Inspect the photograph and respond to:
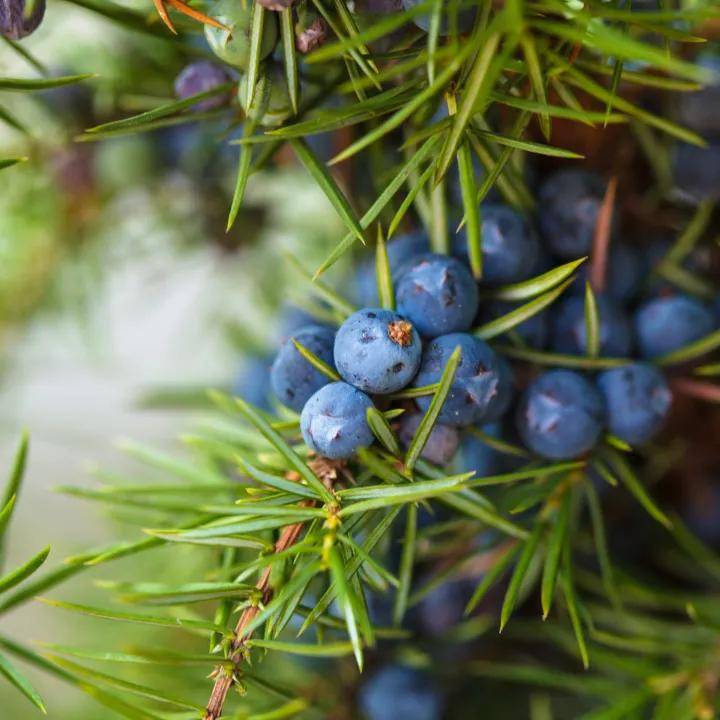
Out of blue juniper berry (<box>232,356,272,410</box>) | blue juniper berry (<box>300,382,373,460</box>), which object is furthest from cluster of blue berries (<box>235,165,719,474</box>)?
blue juniper berry (<box>232,356,272,410</box>)

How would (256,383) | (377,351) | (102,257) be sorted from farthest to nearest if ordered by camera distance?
(102,257), (256,383), (377,351)

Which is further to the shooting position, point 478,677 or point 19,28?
point 478,677

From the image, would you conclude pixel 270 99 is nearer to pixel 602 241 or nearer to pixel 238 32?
pixel 238 32

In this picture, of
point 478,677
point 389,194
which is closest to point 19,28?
point 389,194

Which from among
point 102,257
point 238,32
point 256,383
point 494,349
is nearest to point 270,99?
point 238,32

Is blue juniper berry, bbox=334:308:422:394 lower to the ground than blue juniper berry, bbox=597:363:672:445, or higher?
higher

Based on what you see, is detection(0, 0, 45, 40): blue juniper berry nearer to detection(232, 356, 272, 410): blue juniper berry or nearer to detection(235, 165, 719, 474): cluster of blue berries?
detection(235, 165, 719, 474): cluster of blue berries

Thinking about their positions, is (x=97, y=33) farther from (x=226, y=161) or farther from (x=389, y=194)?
(x=389, y=194)
